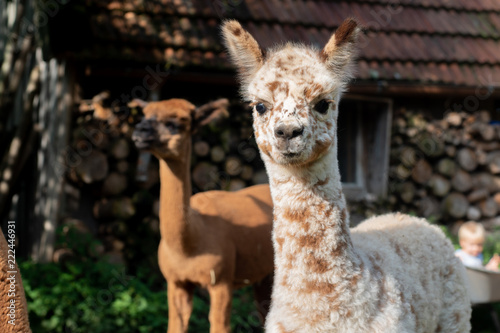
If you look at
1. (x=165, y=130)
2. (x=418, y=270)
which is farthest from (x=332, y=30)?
(x=418, y=270)

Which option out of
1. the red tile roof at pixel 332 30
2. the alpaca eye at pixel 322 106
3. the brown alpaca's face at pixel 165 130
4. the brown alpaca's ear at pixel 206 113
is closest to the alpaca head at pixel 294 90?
the alpaca eye at pixel 322 106

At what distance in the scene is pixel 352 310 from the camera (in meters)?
2.32

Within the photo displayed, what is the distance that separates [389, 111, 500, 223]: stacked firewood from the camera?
7.49 metres

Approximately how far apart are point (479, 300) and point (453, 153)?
333cm

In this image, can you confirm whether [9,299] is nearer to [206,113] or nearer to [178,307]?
[178,307]

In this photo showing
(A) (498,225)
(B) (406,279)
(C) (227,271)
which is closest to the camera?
(B) (406,279)

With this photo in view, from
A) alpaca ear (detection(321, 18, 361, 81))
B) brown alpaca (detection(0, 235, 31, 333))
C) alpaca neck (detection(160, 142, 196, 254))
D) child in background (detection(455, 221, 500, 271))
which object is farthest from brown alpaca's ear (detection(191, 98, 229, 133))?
child in background (detection(455, 221, 500, 271))

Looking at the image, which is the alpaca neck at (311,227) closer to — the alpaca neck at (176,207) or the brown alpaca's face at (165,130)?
the alpaca neck at (176,207)

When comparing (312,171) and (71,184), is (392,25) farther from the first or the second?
(312,171)

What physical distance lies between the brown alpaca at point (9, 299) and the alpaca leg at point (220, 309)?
1957 millimetres

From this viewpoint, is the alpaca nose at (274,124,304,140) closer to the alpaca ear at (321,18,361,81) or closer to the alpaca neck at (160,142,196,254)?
the alpaca ear at (321,18,361,81)

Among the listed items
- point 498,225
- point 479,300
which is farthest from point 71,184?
point 498,225

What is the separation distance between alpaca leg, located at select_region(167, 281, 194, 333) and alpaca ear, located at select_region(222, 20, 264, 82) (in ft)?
5.94

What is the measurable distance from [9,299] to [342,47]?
5.49 feet
